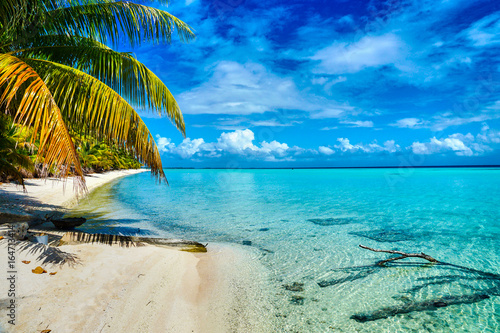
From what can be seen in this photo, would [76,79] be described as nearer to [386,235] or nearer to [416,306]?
[416,306]

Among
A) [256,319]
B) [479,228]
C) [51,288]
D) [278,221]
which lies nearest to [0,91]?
[51,288]

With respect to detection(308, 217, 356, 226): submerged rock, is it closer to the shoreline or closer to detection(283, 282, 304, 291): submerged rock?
detection(283, 282, 304, 291): submerged rock

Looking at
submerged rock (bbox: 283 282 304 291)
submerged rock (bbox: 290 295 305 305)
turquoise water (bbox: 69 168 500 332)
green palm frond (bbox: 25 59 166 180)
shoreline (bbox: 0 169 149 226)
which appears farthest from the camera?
shoreline (bbox: 0 169 149 226)

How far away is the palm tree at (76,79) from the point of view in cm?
385

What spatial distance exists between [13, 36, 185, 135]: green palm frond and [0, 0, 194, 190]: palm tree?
24 millimetres

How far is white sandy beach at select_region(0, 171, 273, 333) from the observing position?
10.5 feet

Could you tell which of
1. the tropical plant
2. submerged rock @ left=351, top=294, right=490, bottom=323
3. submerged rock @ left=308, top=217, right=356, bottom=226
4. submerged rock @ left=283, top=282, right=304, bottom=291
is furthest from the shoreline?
submerged rock @ left=308, top=217, right=356, bottom=226

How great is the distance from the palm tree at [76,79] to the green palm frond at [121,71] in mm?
24

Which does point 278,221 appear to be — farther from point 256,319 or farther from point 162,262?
point 256,319

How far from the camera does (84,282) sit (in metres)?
3.99

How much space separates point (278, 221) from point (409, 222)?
5.64 m

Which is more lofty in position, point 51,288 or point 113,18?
point 113,18

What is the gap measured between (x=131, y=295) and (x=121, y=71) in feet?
17.8

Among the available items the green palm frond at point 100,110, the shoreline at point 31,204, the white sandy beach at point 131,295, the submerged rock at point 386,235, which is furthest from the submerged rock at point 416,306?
the shoreline at point 31,204
